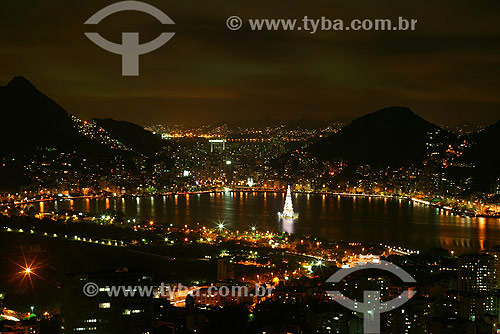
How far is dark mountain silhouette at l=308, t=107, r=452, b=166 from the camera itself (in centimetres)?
3133

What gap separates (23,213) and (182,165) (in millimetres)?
15912

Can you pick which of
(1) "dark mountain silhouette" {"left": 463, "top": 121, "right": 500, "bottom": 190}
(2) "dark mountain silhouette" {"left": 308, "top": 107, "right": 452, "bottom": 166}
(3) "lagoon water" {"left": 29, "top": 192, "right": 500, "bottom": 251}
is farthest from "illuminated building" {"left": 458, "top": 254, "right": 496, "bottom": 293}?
(2) "dark mountain silhouette" {"left": 308, "top": 107, "right": 452, "bottom": 166}

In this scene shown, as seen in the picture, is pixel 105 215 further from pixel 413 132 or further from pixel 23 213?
pixel 413 132

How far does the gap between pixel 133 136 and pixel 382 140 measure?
42.4 ft

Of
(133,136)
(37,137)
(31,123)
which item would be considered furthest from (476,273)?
(133,136)

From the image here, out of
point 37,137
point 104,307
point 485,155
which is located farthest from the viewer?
point 37,137

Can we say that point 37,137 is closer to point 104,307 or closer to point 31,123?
point 31,123

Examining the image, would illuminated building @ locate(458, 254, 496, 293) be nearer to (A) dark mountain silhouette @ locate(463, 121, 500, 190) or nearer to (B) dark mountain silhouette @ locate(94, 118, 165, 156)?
Answer: (A) dark mountain silhouette @ locate(463, 121, 500, 190)

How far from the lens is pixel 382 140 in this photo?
109 feet

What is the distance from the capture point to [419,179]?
26.7m

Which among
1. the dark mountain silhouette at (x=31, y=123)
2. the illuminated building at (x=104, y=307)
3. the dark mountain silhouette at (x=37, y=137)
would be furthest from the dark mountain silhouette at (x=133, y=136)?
the illuminated building at (x=104, y=307)

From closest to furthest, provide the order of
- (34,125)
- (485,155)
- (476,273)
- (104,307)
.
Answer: (104,307) → (476,273) → (485,155) → (34,125)

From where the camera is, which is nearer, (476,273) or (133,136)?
(476,273)

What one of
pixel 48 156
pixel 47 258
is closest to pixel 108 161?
pixel 48 156
